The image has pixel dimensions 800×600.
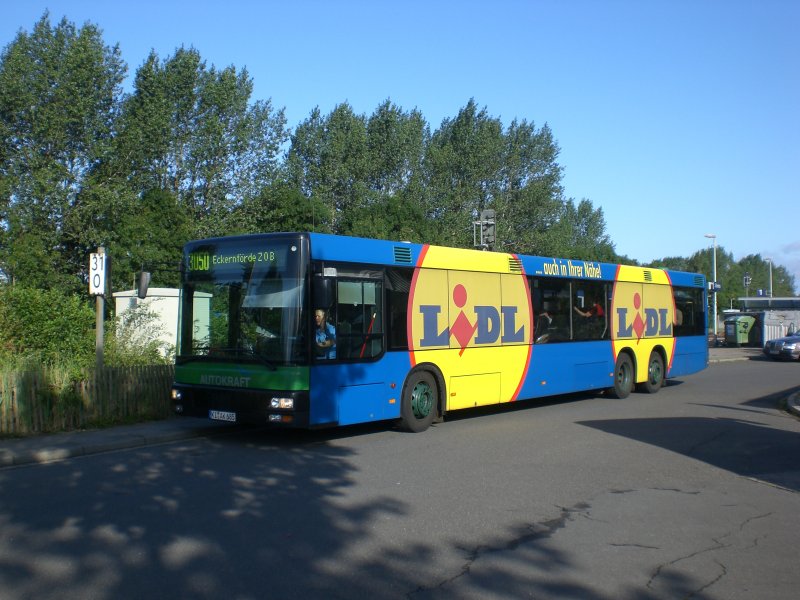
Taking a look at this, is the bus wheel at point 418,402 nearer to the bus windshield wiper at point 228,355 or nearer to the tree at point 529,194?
the bus windshield wiper at point 228,355

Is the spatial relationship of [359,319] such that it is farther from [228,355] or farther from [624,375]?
[624,375]

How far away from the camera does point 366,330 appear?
11297mm

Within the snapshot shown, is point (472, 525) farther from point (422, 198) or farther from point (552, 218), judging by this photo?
point (552, 218)

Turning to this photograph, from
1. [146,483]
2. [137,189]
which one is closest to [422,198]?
[137,189]

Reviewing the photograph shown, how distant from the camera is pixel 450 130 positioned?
53906mm

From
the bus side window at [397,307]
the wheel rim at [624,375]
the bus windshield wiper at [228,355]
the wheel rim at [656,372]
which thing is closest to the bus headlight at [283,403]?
the bus windshield wiper at [228,355]

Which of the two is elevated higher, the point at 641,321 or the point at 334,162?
the point at 334,162

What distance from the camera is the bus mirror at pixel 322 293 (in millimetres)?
10242

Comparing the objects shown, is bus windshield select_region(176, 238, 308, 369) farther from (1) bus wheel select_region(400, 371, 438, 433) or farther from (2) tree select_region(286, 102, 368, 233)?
(2) tree select_region(286, 102, 368, 233)

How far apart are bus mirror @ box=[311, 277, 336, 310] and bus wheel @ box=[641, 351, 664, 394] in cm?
1108

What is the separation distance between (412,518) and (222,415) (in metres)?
4.63

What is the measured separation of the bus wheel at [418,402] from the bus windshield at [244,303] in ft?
7.75

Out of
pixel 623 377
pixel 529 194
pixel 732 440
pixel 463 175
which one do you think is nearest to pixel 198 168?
pixel 463 175

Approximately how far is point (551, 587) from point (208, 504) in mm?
3633
